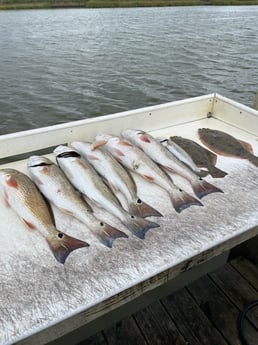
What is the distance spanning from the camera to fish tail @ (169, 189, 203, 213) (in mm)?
2167

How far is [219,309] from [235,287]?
0.28m

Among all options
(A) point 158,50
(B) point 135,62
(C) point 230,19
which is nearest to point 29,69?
(B) point 135,62

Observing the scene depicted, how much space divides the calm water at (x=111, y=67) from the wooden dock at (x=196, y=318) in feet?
20.2

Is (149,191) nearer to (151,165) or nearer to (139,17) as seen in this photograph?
(151,165)

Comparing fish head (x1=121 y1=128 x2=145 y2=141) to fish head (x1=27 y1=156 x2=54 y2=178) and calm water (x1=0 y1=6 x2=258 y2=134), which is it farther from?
calm water (x1=0 y1=6 x2=258 y2=134)

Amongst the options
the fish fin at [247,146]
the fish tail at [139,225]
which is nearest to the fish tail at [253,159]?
the fish fin at [247,146]

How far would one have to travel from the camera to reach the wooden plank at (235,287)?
2.79 metres

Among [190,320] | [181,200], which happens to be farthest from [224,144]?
[190,320]

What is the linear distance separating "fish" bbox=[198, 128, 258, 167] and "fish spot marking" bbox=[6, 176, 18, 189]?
1.54 m

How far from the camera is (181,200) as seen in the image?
221cm

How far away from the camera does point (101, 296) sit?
1.56 metres

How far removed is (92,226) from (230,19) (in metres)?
23.0

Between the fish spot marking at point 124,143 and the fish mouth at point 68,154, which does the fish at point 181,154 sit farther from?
the fish mouth at point 68,154

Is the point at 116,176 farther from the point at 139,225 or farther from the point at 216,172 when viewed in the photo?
the point at 216,172
